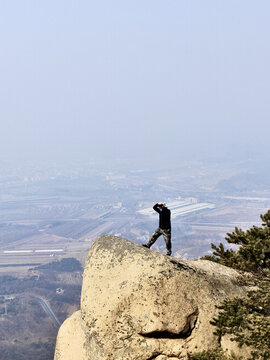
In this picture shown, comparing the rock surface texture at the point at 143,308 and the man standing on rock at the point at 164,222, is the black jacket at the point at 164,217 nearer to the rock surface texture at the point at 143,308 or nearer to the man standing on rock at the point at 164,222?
the man standing on rock at the point at 164,222

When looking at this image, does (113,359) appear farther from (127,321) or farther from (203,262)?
(203,262)

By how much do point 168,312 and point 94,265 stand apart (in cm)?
333

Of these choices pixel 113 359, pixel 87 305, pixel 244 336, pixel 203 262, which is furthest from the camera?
pixel 203 262

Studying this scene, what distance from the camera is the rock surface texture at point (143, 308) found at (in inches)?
508

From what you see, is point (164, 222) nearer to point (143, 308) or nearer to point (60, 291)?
point (143, 308)

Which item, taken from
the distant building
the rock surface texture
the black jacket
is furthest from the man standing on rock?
the distant building

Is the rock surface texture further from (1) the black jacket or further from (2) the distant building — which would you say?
(2) the distant building

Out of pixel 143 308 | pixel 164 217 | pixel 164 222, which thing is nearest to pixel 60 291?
pixel 164 222

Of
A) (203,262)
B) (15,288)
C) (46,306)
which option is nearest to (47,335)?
(46,306)

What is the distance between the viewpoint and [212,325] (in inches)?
518

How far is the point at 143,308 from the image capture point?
43.0ft

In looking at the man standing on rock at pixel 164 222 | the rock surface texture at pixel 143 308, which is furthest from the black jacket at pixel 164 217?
the rock surface texture at pixel 143 308

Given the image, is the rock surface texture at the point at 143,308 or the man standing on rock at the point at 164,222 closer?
the rock surface texture at the point at 143,308

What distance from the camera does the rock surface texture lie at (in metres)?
12.9
